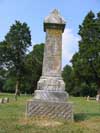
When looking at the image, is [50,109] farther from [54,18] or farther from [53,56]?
[54,18]

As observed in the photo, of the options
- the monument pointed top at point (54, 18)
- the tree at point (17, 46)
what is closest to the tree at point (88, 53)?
the tree at point (17, 46)

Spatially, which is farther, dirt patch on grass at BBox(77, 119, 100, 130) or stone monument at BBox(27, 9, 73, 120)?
stone monument at BBox(27, 9, 73, 120)

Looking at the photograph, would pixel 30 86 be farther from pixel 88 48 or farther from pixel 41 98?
pixel 41 98

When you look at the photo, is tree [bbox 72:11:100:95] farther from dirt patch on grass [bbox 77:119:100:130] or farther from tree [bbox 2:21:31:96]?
dirt patch on grass [bbox 77:119:100:130]

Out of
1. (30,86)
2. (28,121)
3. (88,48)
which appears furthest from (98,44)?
(28,121)

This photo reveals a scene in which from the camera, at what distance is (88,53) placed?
176 ft

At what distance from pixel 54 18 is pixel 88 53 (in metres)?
38.7

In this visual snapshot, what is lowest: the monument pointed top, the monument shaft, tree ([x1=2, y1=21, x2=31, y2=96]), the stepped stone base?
the stepped stone base

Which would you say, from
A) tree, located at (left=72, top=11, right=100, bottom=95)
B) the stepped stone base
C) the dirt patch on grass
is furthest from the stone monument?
tree, located at (left=72, top=11, right=100, bottom=95)

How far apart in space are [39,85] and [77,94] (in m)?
73.2

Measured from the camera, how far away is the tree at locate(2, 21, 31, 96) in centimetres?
5403

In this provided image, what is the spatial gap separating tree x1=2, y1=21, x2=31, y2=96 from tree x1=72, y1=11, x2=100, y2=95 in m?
7.76

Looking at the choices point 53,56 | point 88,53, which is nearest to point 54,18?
point 53,56

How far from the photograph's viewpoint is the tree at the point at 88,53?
53.4 m
